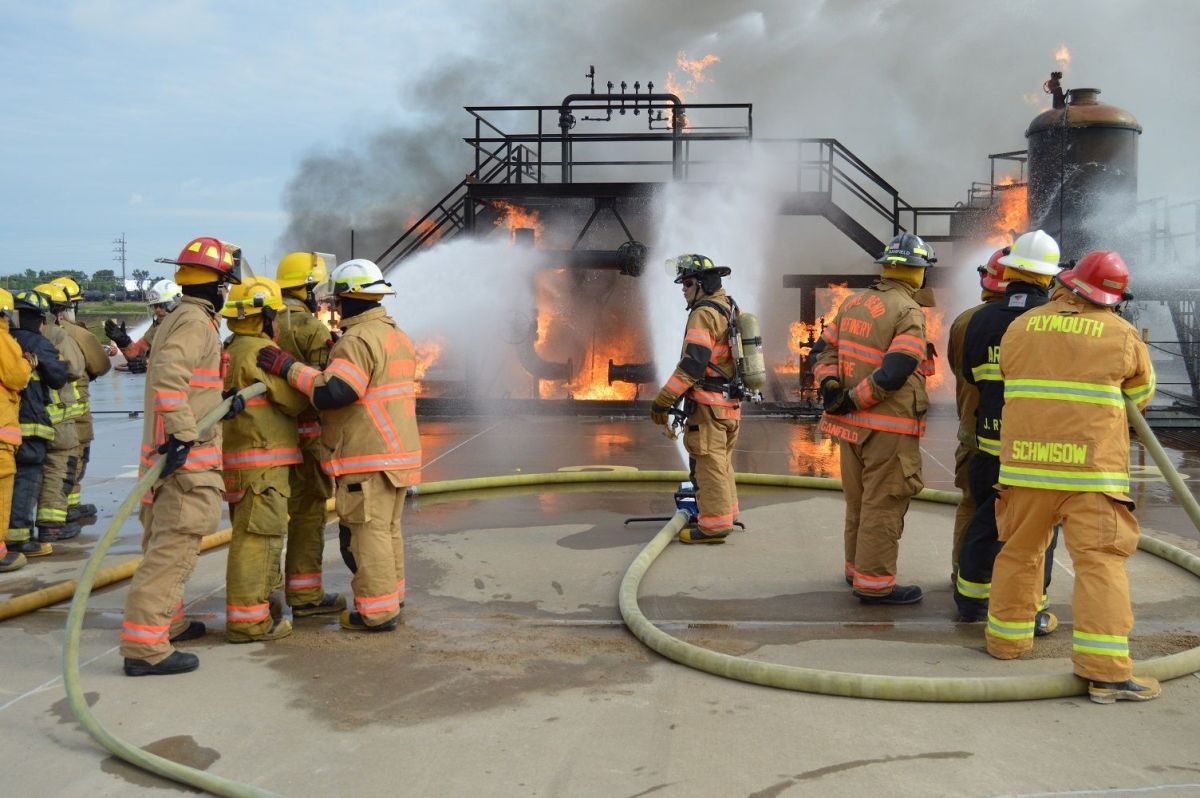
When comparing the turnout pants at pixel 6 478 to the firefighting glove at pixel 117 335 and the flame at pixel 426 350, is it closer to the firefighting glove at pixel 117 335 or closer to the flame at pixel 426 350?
the firefighting glove at pixel 117 335

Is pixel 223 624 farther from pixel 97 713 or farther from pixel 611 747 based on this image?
pixel 611 747

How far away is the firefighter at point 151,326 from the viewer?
25.4 feet

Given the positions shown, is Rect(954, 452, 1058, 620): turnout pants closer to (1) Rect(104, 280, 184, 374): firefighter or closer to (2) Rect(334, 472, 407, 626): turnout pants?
(2) Rect(334, 472, 407, 626): turnout pants

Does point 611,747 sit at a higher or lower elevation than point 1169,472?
lower

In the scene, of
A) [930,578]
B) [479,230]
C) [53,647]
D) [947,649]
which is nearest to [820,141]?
[479,230]

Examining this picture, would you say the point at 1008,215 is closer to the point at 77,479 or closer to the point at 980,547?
the point at 980,547

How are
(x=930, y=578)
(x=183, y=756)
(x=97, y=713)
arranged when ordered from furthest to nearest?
(x=930, y=578) → (x=97, y=713) → (x=183, y=756)

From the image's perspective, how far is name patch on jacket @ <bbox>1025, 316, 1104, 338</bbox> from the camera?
4207mm

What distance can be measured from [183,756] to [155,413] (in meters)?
1.69

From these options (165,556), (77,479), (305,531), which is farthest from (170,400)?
(77,479)

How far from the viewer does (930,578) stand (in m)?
6.00

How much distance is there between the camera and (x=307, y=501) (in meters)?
5.45

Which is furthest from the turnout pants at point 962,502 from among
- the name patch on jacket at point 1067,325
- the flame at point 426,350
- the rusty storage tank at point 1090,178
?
the flame at point 426,350

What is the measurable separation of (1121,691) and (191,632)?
414cm
